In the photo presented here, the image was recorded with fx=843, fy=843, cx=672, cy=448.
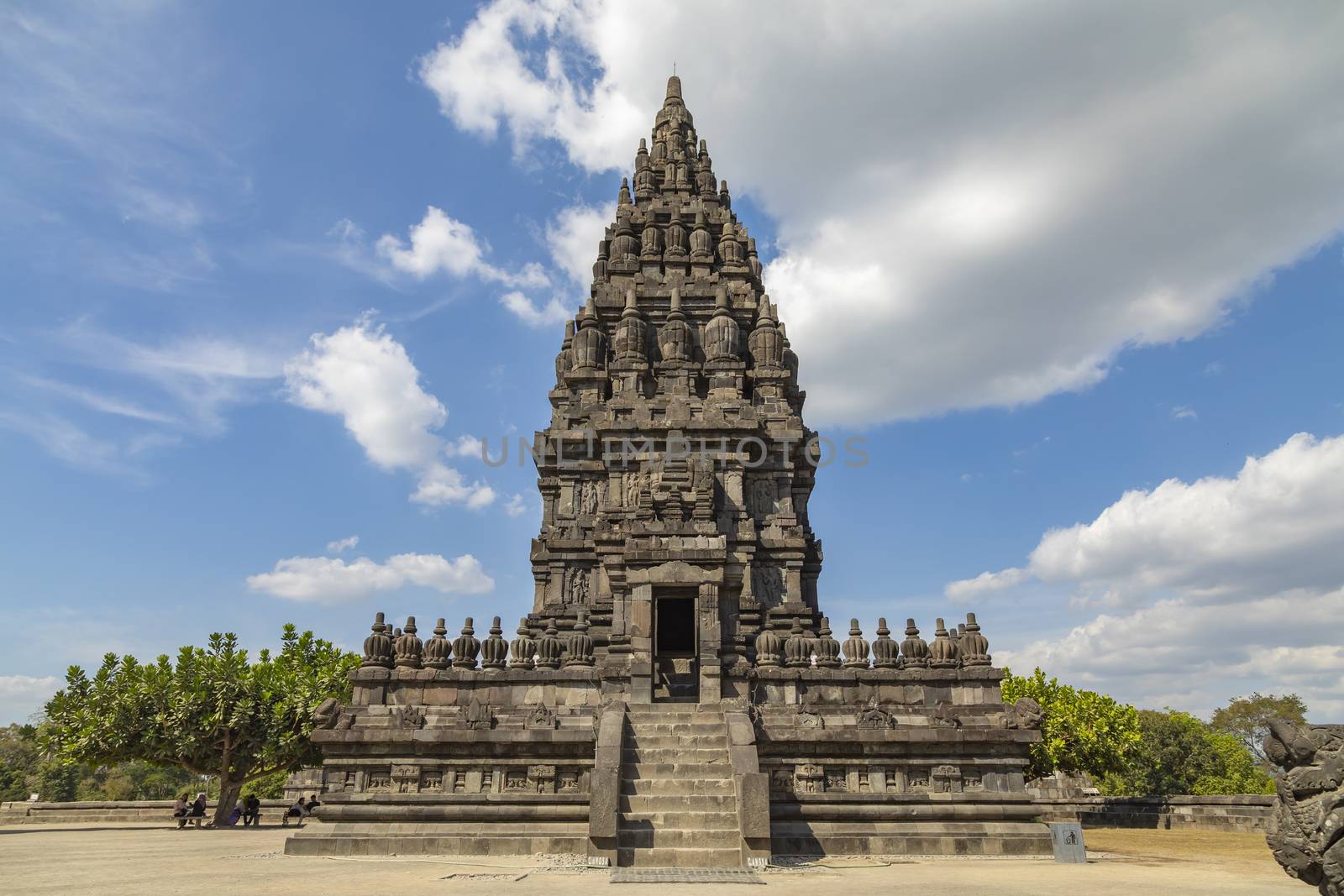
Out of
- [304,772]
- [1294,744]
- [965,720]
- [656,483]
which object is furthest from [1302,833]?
[304,772]

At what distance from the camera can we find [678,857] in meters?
14.8

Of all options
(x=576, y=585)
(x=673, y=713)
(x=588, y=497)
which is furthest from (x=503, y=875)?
(x=588, y=497)

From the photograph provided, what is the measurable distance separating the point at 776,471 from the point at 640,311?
8.62 metres

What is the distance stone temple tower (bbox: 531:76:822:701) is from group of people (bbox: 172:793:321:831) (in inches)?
551

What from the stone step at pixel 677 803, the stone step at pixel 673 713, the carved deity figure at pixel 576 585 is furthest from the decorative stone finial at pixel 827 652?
the carved deity figure at pixel 576 585

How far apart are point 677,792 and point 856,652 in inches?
231

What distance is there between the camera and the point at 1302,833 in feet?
28.0

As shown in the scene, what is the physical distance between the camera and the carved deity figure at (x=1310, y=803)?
8.36 meters

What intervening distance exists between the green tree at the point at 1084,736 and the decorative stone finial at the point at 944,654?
14.1 meters

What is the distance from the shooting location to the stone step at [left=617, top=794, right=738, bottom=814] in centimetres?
1578

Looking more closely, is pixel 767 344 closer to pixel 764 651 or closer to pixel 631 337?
pixel 631 337

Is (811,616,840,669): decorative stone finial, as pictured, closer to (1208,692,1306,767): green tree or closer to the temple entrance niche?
the temple entrance niche

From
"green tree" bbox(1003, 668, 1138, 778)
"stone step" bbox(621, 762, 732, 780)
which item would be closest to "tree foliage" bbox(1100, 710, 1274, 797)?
"green tree" bbox(1003, 668, 1138, 778)

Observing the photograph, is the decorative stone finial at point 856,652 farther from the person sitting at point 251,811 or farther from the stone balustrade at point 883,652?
the person sitting at point 251,811
